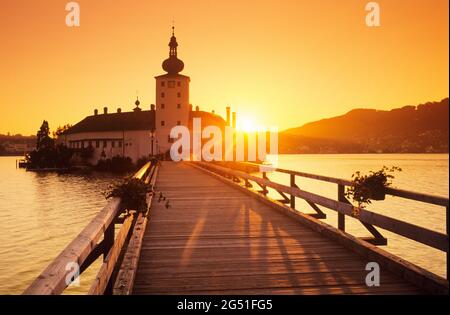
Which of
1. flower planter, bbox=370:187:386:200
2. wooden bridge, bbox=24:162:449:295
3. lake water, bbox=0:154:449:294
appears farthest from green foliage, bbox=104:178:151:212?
lake water, bbox=0:154:449:294

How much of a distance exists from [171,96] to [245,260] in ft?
256

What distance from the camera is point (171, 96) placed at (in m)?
83.2

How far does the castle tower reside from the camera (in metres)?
82.4

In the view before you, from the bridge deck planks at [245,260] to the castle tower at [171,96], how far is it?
7261cm

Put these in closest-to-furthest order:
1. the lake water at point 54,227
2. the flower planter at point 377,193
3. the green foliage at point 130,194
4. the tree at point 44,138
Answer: the flower planter at point 377,193
the green foliage at point 130,194
the lake water at point 54,227
the tree at point 44,138

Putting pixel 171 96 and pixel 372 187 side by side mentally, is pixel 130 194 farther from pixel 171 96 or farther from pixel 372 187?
pixel 171 96

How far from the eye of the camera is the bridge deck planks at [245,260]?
5.52 m

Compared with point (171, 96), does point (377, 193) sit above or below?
below

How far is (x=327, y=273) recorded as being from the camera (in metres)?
6.09

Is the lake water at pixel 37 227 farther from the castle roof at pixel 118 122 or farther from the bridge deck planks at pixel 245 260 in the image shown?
the castle roof at pixel 118 122

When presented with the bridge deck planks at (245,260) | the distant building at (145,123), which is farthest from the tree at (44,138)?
the bridge deck planks at (245,260)

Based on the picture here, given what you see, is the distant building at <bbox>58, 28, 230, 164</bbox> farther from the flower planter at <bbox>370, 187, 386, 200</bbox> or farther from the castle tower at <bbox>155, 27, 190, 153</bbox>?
the flower planter at <bbox>370, 187, 386, 200</bbox>

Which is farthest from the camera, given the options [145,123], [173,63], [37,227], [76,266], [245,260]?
[145,123]

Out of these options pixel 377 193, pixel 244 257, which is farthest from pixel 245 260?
pixel 377 193
